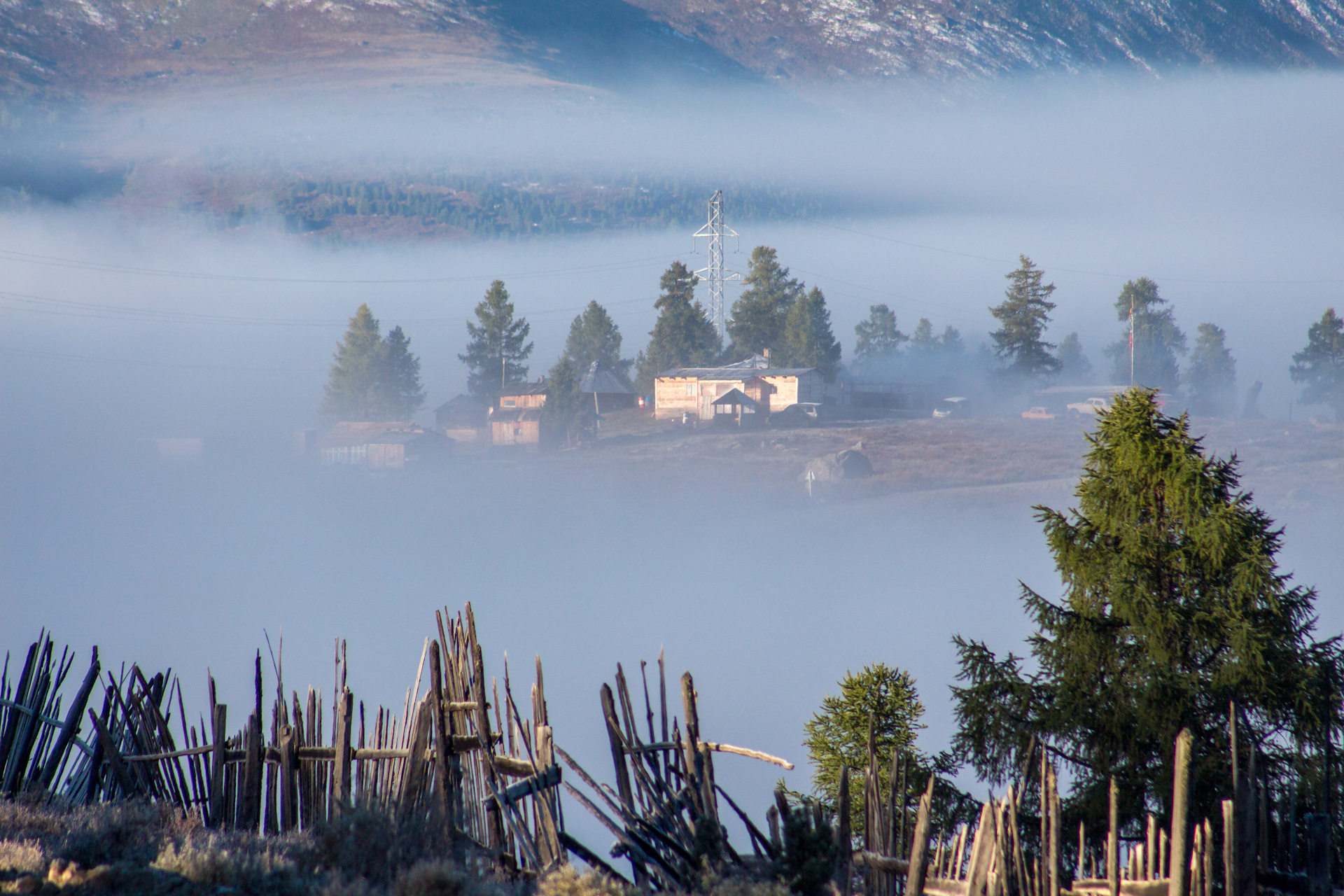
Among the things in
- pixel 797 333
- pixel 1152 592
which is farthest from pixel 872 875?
pixel 797 333

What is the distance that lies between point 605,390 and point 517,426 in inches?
356

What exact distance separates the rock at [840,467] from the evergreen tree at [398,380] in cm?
4028

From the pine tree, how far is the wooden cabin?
1235 inches

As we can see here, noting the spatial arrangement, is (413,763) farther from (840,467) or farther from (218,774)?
(840,467)

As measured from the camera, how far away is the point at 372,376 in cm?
9194

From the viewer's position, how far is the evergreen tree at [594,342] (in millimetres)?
90312

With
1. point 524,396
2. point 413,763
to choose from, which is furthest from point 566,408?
point 413,763

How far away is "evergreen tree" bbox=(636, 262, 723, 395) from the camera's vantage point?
85.0m

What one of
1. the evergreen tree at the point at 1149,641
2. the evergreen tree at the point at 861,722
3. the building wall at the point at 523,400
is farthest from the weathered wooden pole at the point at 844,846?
the building wall at the point at 523,400

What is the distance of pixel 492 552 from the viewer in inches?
4446

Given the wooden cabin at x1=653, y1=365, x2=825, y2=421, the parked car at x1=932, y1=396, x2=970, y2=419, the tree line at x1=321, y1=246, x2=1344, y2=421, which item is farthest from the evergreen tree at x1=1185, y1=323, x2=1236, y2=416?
the wooden cabin at x1=653, y1=365, x2=825, y2=421

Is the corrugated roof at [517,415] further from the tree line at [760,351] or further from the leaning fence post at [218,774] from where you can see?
the leaning fence post at [218,774]

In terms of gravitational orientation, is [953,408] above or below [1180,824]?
above

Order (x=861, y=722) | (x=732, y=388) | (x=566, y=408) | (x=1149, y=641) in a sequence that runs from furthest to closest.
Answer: (x=566, y=408) < (x=732, y=388) < (x=861, y=722) < (x=1149, y=641)
